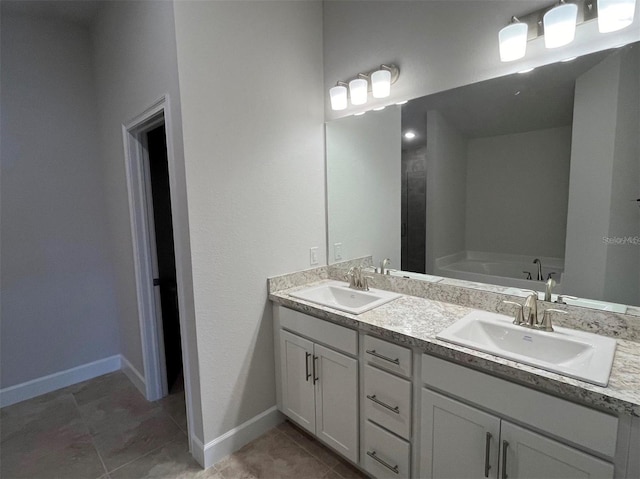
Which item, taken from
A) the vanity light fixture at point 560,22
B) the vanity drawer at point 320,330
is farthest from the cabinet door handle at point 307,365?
the vanity light fixture at point 560,22

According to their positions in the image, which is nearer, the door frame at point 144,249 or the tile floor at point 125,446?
the tile floor at point 125,446

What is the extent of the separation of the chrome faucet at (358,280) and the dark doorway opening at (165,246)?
5.47 ft

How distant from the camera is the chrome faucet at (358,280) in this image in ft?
6.70

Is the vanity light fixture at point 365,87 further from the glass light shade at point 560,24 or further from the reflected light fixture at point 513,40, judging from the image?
the glass light shade at point 560,24

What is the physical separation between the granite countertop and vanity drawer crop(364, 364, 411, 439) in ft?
0.65

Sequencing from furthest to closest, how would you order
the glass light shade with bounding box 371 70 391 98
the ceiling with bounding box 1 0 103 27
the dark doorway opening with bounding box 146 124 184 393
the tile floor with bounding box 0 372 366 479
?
1. the dark doorway opening with bounding box 146 124 184 393
2. the ceiling with bounding box 1 0 103 27
3. the glass light shade with bounding box 371 70 391 98
4. the tile floor with bounding box 0 372 366 479

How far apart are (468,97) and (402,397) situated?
4.98 feet

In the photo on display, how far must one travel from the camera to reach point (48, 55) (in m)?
2.41

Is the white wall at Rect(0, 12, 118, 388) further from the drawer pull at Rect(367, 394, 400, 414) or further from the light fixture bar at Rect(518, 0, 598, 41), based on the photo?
the light fixture bar at Rect(518, 0, 598, 41)

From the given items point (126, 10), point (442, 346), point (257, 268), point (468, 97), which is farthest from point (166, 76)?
point (442, 346)

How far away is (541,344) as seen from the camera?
52.0 inches

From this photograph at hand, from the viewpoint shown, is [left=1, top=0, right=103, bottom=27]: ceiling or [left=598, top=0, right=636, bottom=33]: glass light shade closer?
[left=598, top=0, right=636, bottom=33]: glass light shade

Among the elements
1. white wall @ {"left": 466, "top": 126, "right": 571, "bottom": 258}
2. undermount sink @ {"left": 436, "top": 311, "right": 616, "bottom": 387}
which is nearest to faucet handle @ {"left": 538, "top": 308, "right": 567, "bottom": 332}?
undermount sink @ {"left": 436, "top": 311, "right": 616, "bottom": 387}

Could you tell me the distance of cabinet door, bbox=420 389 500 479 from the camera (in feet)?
3.82
